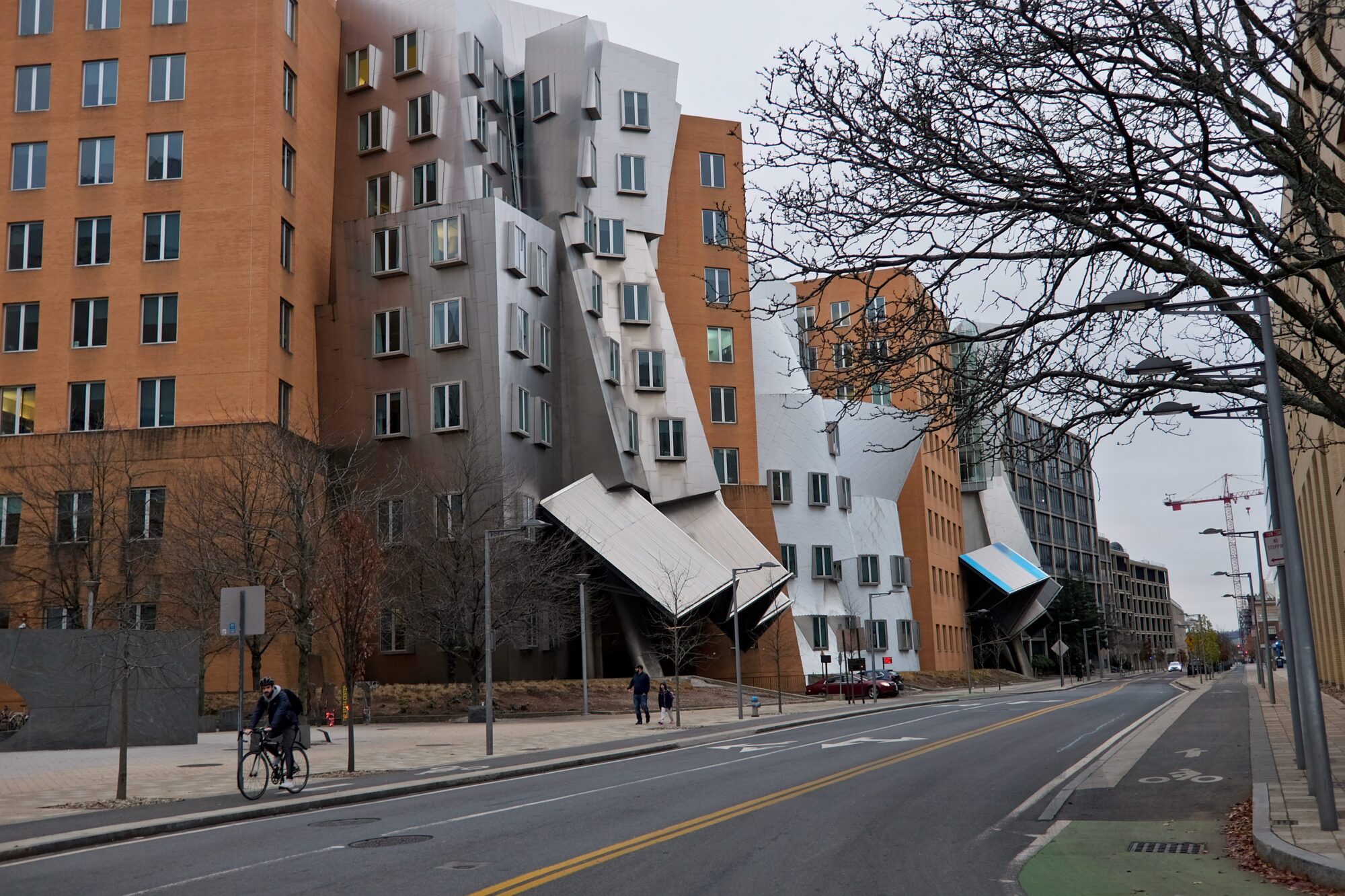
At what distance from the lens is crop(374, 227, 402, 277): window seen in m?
54.1

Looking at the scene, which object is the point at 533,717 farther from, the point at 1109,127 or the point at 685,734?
the point at 1109,127

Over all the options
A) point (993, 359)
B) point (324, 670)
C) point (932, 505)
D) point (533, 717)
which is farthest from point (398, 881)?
point (932, 505)

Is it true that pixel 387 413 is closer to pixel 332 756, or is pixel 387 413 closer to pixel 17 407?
pixel 17 407

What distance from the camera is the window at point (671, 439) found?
200 feet

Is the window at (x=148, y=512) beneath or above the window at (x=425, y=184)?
beneath

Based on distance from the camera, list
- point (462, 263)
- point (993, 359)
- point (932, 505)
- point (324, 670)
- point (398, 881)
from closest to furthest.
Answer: point (398, 881) → point (993, 359) → point (324, 670) → point (462, 263) → point (932, 505)

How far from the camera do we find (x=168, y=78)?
50.5 meters

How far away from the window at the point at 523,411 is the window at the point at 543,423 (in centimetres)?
78

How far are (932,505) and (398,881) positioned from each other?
282 ft

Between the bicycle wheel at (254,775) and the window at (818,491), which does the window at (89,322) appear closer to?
the bicycle wheel at (254,775)

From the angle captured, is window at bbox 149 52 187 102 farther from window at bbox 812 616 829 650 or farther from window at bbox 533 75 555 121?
window at bbox 812 616 829 650

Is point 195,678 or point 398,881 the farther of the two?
point 195,678

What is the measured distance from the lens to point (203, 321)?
48.6 meters

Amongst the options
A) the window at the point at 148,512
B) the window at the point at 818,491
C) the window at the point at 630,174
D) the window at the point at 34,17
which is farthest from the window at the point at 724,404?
the window at the point at 34,17
